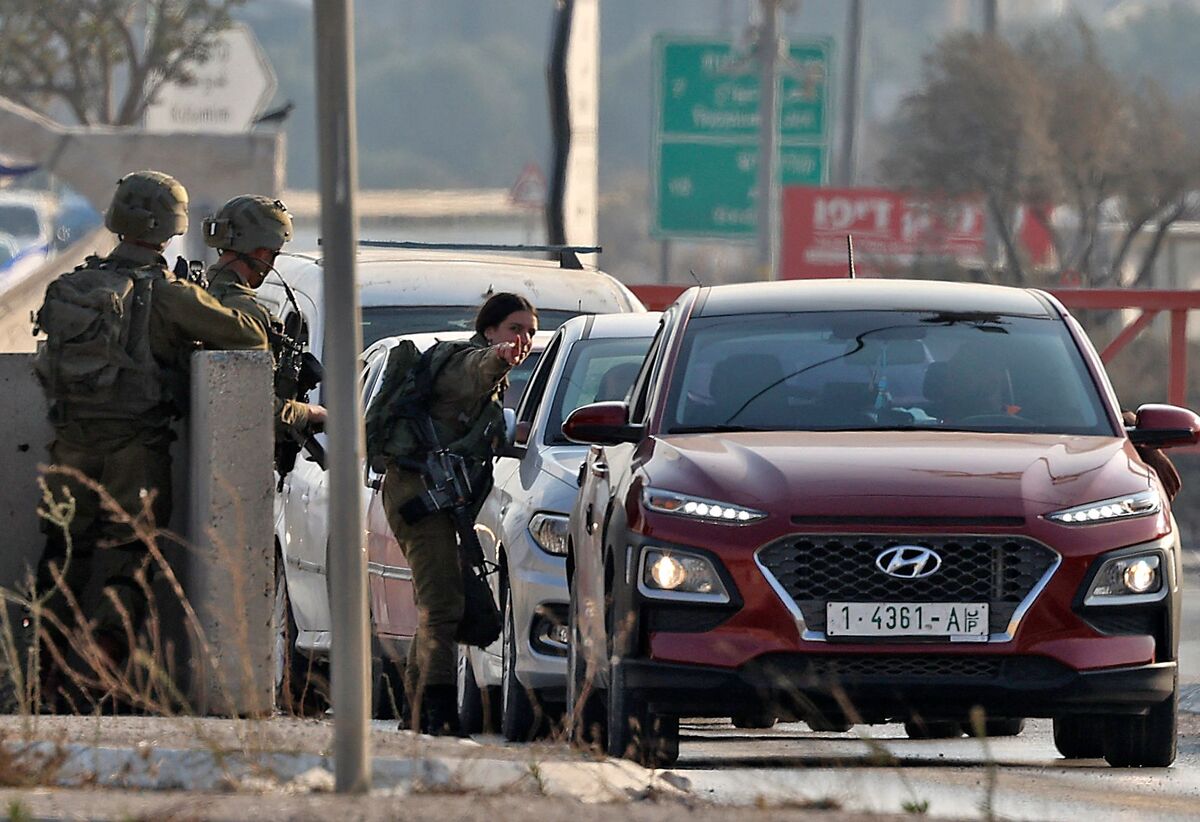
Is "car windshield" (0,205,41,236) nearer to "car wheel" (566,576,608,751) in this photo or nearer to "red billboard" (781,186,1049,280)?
"red billboard" (781,186,1049,280)

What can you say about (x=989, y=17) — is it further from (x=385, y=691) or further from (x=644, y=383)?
(x=644, y=383)

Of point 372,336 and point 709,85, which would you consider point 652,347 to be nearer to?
point 372,336

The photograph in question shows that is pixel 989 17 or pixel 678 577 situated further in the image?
pixel 989 17

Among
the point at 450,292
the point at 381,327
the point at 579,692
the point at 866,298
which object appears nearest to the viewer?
the point at 579,692

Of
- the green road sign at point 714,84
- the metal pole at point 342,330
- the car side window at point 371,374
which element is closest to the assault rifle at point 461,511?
the car side window at point 371,374

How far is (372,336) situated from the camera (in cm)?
1288

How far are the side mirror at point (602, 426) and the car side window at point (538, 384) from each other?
1847mm

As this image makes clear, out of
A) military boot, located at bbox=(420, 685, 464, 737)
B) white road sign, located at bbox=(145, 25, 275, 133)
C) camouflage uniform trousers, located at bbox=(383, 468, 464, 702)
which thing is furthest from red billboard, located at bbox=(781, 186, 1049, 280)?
camouflage uniform trousers, located at bbox=(383, 468, 464, 702)

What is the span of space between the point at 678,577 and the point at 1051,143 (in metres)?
35.9

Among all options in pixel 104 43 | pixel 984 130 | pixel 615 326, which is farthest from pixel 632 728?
pixel 984 130

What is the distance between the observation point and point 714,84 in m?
37.6

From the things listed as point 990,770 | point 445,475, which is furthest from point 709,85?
point 990,770

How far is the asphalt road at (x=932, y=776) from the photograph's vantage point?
697cm

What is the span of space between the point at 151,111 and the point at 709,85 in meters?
9.56
